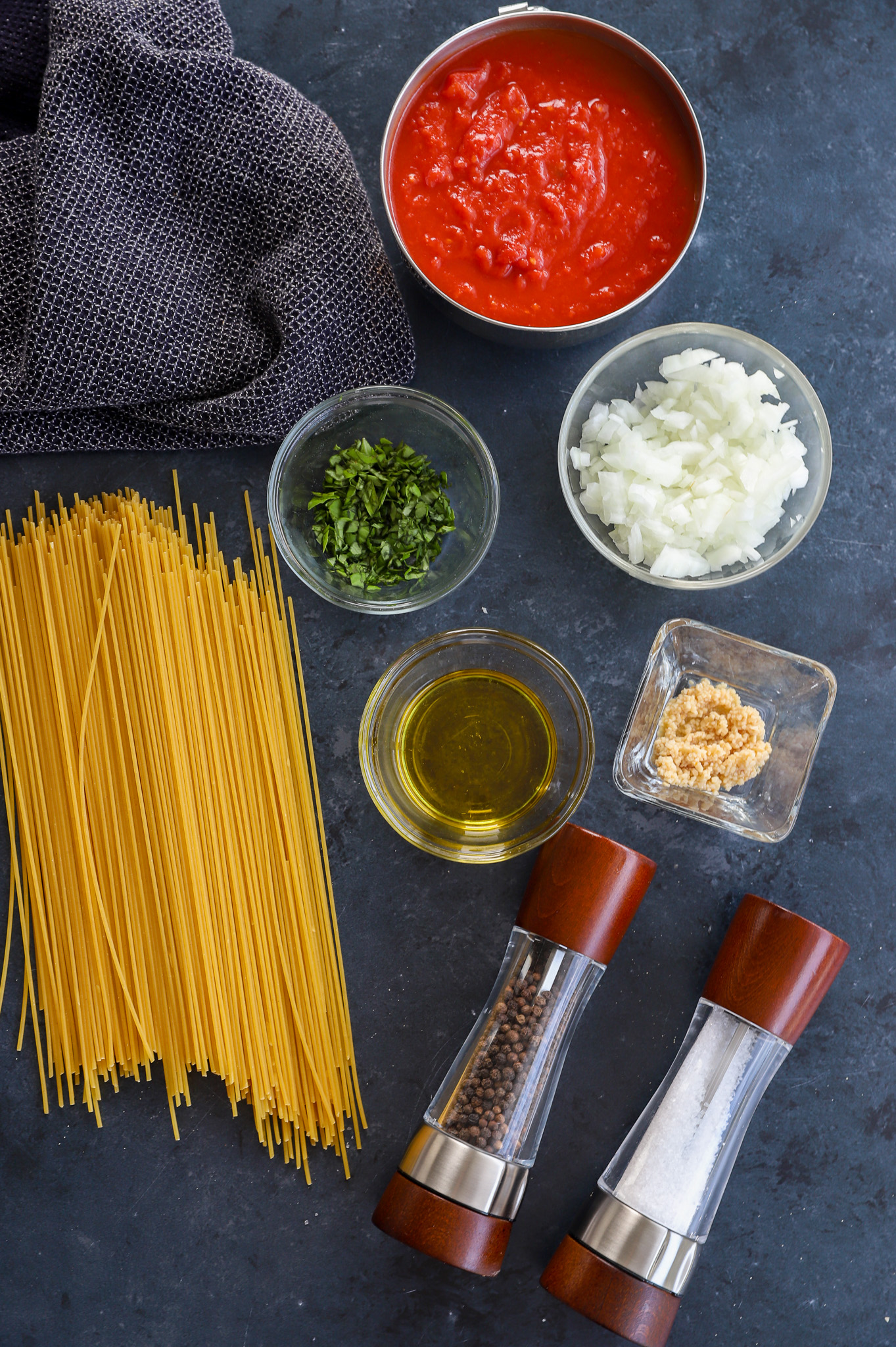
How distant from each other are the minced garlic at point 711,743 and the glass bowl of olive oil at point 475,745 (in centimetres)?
13

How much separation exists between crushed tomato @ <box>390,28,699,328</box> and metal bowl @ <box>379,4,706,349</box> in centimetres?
1

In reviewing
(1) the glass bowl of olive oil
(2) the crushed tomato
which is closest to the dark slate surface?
(1) the glass bowl of olive oil

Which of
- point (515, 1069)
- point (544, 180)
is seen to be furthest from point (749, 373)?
point (515, 1069)

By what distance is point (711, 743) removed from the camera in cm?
134

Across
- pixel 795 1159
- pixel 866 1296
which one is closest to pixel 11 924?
pixel 795 1159

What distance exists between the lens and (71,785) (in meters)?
1.35

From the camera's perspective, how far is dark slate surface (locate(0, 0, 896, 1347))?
1.42 meters

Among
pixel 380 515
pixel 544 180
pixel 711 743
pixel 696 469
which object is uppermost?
pixel 544 180

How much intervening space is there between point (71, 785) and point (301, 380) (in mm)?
728

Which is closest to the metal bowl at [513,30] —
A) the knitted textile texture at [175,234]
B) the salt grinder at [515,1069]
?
the knitted textile texture at [175,234]

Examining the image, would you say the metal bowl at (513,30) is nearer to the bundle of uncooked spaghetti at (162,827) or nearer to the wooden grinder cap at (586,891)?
the bundle of uncooked spaghetti at (162,827)

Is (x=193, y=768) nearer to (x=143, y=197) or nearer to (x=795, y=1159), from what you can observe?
(x=143, y=197)

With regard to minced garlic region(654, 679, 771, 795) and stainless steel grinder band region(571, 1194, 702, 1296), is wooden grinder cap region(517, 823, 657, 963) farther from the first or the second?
stainless steel grinder band region(571, 1194, 702, 1296)

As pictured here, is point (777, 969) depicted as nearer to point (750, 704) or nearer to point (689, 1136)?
point (689, 1136)
